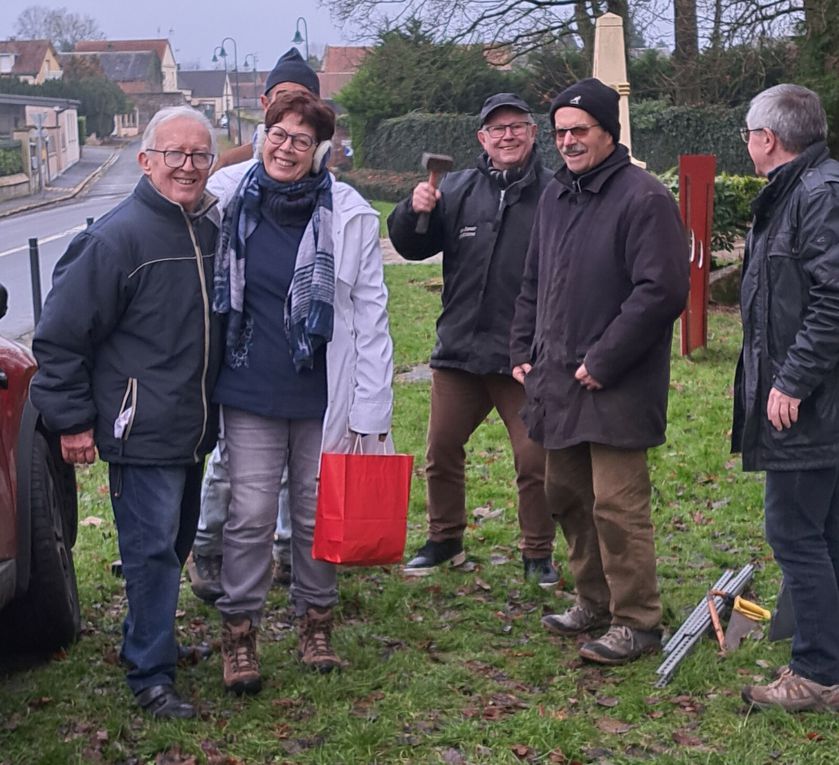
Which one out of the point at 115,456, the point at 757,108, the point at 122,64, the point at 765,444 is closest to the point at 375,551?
the point at 115,456

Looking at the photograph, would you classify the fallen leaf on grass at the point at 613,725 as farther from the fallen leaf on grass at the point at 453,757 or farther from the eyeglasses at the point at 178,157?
the eyeglasses at the point at 178,157

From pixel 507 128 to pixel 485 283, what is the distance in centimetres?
65

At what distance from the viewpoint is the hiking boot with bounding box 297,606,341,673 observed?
4.47m

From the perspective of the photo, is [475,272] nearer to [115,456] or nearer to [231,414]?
[231,414]

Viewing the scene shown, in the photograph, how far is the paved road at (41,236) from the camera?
16.6m

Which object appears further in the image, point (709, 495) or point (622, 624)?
point (709, 495)

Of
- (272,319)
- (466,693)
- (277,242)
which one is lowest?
(466,693)

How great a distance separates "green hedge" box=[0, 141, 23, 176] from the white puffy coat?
5051 cm

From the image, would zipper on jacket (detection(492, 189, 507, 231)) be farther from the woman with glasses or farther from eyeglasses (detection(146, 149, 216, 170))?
eyeglasses (detection(146, 149, 216, 170))

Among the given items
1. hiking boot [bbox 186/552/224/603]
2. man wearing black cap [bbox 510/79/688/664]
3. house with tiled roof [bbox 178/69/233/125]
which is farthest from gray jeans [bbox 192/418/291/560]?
house with tiled roof [bbox 178/69/233/125]

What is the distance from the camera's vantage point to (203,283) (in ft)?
13.3

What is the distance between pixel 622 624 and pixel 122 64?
127120mm

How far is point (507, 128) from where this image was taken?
16.7 ft

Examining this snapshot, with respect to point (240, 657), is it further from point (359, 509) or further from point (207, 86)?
point (207, 86)
